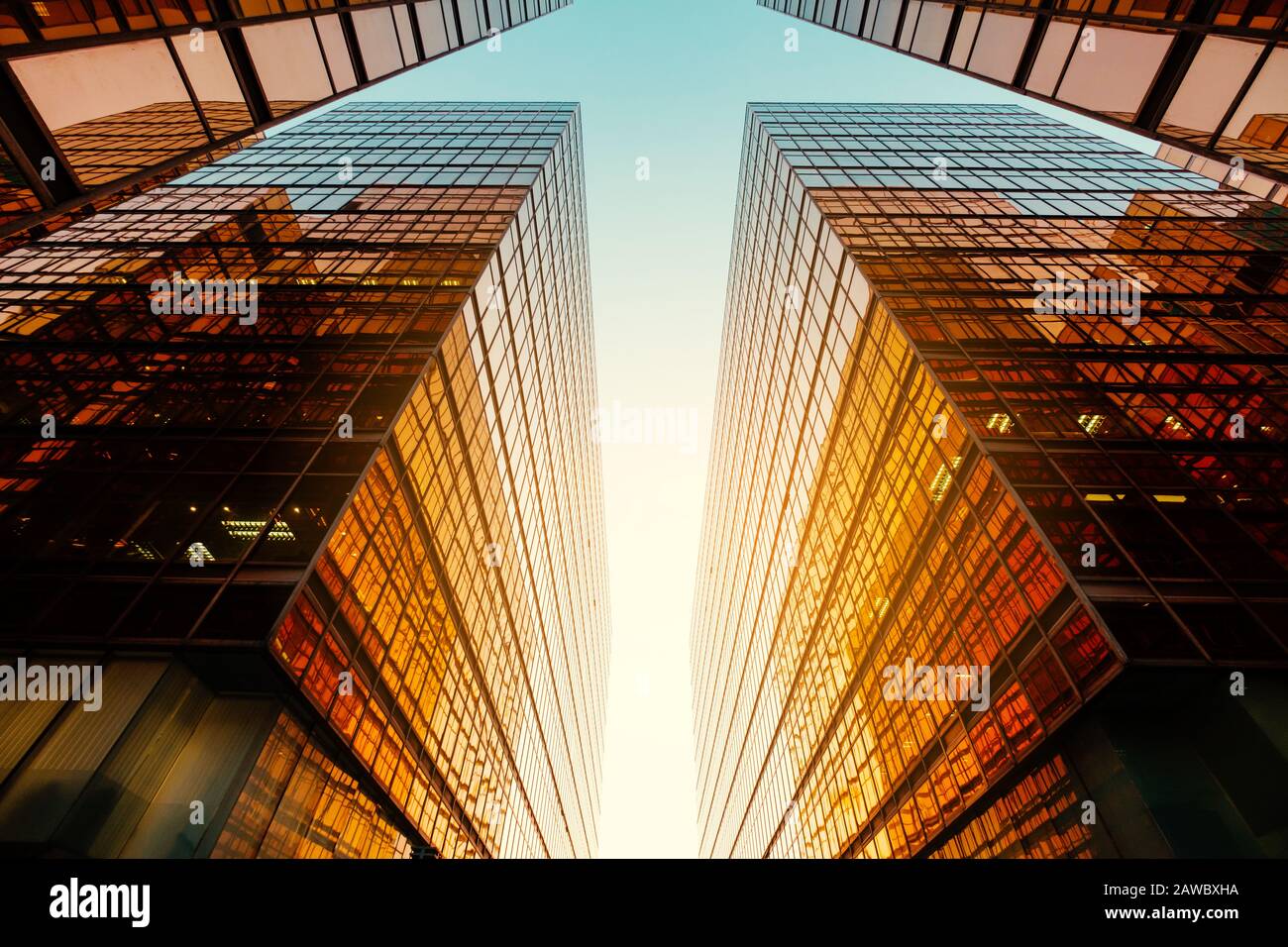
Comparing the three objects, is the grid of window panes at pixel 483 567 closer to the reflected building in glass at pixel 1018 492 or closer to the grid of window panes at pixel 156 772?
the grid of window panes at pixel 156 772

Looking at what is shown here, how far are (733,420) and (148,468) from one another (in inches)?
1610

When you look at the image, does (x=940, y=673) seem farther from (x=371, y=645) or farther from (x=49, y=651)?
(x=49, y=651)

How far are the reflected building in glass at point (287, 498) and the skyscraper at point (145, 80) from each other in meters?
7.37

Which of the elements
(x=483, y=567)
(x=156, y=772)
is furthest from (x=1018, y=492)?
(x=483, y=567)

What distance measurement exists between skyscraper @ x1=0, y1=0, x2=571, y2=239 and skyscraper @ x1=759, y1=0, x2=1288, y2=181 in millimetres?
14510

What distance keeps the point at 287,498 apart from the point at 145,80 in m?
8.68

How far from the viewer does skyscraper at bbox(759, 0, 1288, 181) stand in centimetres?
851

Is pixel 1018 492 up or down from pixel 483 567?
down

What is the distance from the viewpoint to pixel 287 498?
13828 mm

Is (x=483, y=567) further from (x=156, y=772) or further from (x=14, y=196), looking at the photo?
(x=14, y=196)

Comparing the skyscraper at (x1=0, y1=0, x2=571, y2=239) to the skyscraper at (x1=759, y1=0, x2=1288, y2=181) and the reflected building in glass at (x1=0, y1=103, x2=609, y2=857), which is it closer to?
the reflected building in glass at (x1=0, y1=103, x2=609, y2=857)

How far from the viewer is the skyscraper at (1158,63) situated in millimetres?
8508

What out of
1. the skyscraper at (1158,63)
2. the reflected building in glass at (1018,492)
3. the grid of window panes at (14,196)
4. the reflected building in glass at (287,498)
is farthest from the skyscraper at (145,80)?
the reflected building in glass at (1018,492)
